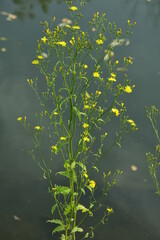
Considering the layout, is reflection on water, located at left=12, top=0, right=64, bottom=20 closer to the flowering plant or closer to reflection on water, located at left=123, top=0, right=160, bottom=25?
the flowering plant

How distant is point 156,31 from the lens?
5.89m

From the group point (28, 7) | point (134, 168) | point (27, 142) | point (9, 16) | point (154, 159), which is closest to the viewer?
point (154, 159)

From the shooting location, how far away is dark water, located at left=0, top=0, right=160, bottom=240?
302 centimetres

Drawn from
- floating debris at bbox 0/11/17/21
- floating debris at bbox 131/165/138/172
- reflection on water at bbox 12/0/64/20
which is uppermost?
reflection on water at bbox 12/0/64/20

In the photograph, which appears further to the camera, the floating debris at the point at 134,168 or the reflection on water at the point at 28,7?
the reflection on water at the point at 28,7

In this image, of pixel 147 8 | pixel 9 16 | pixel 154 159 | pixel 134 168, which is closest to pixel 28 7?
pixel 9 16

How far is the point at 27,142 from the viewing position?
370 centimetres

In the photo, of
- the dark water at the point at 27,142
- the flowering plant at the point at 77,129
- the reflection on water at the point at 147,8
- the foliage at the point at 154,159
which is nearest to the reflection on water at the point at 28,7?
the dark water at the point at 27,142

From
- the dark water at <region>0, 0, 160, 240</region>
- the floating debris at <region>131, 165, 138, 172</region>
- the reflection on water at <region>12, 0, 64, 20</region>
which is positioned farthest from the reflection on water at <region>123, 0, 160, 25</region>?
the floating debris at <region>131, 165, 138, 172</region>

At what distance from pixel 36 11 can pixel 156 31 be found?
65.9 inches

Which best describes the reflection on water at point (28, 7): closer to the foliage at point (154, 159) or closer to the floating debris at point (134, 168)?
the foliage at point (154, 159)

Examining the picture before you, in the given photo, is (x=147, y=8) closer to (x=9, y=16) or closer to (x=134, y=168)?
(x=9, y=16)

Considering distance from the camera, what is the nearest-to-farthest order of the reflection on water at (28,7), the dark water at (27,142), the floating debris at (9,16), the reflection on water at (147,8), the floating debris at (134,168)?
the dark water at (27,142)
the floating debris at (134,168)
the floating debris at (9,16)
the reflection on water at (28,7)
the reflection on water at (147,8)

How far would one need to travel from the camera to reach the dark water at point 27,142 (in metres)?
3.02
